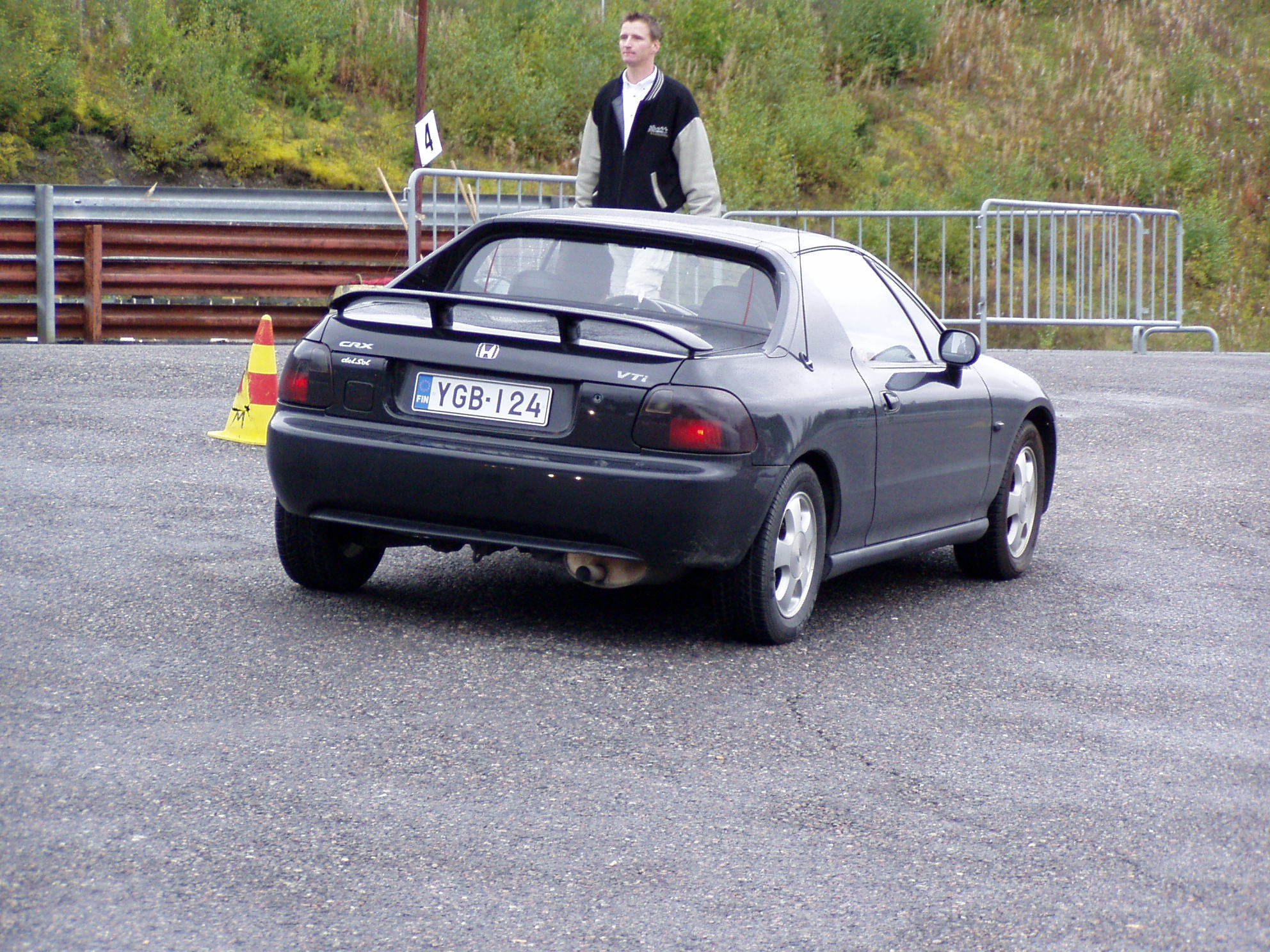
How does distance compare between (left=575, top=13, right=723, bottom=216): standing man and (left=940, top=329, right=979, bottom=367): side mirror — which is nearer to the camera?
(left=940, top=329, right=979, bottom=367): side mirror

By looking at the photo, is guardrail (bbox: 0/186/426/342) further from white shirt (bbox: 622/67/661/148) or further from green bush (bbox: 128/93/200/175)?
white shirt (bbox: 622/67/661/148)

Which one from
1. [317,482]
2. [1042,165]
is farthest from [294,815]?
[1042,165]

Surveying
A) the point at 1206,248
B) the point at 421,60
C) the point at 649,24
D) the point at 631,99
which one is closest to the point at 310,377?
the point at 631,99

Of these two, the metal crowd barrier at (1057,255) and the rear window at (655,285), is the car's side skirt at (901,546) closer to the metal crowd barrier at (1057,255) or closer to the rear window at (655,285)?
the rear window at (655,285)

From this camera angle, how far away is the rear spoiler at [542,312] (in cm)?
515

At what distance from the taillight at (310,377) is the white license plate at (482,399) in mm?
312

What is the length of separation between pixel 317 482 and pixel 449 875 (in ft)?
7.59

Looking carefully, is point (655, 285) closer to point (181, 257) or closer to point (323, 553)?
point (323, 553)

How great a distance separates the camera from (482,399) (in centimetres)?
528

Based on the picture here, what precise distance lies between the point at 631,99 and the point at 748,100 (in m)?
22.4

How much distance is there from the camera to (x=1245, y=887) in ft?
11.4

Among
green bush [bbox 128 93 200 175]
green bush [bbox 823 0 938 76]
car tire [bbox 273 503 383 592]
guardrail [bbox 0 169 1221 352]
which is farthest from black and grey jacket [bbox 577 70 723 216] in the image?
green bush [bbox 823 0 938 76]

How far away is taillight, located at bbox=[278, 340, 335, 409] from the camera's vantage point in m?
5.48

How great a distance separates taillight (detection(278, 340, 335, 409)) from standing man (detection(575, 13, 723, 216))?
3.35m
